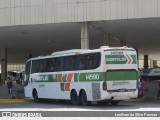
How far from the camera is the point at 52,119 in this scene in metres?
14.0

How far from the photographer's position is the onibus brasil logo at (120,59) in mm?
23875

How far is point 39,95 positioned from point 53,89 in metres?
2.12

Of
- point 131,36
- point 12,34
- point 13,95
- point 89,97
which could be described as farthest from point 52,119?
point 131,36

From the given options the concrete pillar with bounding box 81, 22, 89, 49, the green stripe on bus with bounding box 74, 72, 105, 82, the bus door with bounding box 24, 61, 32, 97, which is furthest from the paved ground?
the concrete pillar with bounding box 81, 22, 89, 49

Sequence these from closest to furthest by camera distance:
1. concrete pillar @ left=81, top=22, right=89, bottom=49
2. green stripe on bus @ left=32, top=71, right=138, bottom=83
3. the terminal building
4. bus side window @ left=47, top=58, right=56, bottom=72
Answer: green stripe on bus @ left=32, top=71, right=138, bottom=83, bus side window @ left=47, top=58, right=56, bottom=72, the terminal building, concrete pillar @ left=81, top=22, right=89, bottom=49

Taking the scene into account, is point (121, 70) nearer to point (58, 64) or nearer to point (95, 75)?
point (95, 75)

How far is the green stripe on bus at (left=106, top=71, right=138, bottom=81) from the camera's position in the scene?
78.2 ft

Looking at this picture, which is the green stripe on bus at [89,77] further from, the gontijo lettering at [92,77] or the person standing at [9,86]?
the person standing at [9,86]

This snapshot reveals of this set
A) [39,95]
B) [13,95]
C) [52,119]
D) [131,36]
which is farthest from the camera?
[131,36]

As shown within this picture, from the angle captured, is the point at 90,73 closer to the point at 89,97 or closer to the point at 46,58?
the point at 89,97

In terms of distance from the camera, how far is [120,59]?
2406 cm

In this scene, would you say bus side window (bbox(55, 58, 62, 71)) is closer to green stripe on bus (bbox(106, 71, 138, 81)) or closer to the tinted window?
the tinted window

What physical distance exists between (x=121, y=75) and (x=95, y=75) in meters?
1.42

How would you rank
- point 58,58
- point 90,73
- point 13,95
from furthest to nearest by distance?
point 13,95 < point 58,58 < point 90,73
